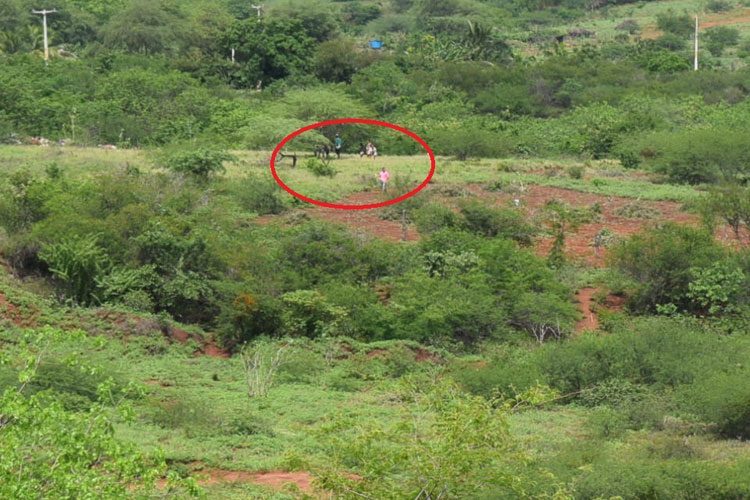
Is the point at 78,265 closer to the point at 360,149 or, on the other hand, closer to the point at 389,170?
the point at 389,170

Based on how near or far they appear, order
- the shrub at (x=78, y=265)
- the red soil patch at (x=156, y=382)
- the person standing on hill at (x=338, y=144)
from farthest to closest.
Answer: the person standing on hill at (x=338, y=144)
the shrub at (x=78, y=265)
the red soil patch at (x=156, y=382)

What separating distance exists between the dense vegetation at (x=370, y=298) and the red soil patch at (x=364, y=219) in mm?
264

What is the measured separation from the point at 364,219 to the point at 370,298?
5838 mm

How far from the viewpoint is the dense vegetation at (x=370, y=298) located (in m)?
8.94

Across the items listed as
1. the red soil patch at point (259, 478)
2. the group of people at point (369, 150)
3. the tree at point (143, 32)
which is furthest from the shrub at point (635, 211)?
the tree at point (143, 32)

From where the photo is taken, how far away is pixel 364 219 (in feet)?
76.8

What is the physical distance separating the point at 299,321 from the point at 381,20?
150 ft

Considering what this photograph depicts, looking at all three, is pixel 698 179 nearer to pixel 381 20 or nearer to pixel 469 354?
pixel 469 354

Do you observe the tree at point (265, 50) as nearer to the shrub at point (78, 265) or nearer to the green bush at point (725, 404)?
the shrub at point (78, 265)

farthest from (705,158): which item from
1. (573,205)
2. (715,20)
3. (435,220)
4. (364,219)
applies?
(715,20)

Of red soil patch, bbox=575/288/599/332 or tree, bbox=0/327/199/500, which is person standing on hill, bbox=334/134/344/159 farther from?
tree, bbox=0/327/199/500

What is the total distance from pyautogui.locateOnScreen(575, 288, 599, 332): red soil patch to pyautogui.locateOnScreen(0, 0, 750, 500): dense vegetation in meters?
0.17


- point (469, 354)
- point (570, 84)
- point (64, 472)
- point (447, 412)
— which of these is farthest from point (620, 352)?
point (570, 84)

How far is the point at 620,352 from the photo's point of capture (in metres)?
14.4
